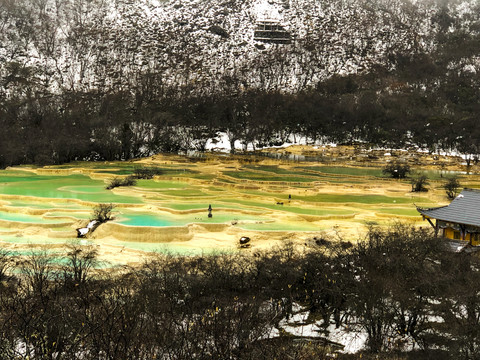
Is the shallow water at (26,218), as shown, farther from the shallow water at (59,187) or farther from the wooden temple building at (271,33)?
the wooden temple building at (271,33)

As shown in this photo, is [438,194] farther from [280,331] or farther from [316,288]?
[280,331]

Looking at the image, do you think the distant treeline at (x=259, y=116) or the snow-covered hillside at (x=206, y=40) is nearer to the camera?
the distant treeline at (x=259, y=116)

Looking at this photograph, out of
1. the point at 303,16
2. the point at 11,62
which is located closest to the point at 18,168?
the point at 11,62

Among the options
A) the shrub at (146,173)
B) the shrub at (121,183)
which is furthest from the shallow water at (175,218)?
the shrub at (146,173)

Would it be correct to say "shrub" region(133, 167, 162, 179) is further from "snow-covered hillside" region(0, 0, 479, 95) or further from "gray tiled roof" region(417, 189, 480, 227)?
"snow-covered hillside" region(0, 0, 479, 95)

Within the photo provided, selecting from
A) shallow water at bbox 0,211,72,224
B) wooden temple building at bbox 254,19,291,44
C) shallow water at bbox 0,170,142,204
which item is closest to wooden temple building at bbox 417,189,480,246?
shallow water at bbox 0,170,142,204
